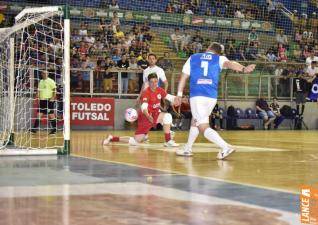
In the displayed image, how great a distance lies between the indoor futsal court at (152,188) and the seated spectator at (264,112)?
637 inches

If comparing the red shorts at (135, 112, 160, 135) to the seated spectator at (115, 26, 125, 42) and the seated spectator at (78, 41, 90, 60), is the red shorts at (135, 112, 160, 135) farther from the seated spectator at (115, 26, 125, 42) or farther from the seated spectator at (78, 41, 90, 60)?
the seated spectator at (115, 26, 125, 42)

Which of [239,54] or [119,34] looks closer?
[119,34]

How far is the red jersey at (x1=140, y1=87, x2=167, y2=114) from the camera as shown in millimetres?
13711

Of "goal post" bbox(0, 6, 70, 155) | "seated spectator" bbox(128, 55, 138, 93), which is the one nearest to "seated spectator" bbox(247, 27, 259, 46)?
"seated spectator" bbox(128, 55, 138, 93)

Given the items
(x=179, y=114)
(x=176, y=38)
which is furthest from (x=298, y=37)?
(x=179, y=114)

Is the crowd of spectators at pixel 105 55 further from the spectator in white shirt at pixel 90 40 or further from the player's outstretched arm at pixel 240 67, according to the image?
the player's outstretched arm at pixel 240 67

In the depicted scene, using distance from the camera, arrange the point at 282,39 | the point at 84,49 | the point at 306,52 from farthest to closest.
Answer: the point at 282,39
the point at 306,52
the point at 84,49

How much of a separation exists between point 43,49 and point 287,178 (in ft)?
42.4

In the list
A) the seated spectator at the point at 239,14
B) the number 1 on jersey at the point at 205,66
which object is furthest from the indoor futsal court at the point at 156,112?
the seated spectator at the point at 239,14

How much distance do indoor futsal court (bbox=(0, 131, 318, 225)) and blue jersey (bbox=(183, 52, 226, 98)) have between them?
1230 mm

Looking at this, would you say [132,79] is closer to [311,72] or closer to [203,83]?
[311,72]

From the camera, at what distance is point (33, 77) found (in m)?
21.2

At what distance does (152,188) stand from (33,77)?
15.2 meters

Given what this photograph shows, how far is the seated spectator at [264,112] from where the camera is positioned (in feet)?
89.4
